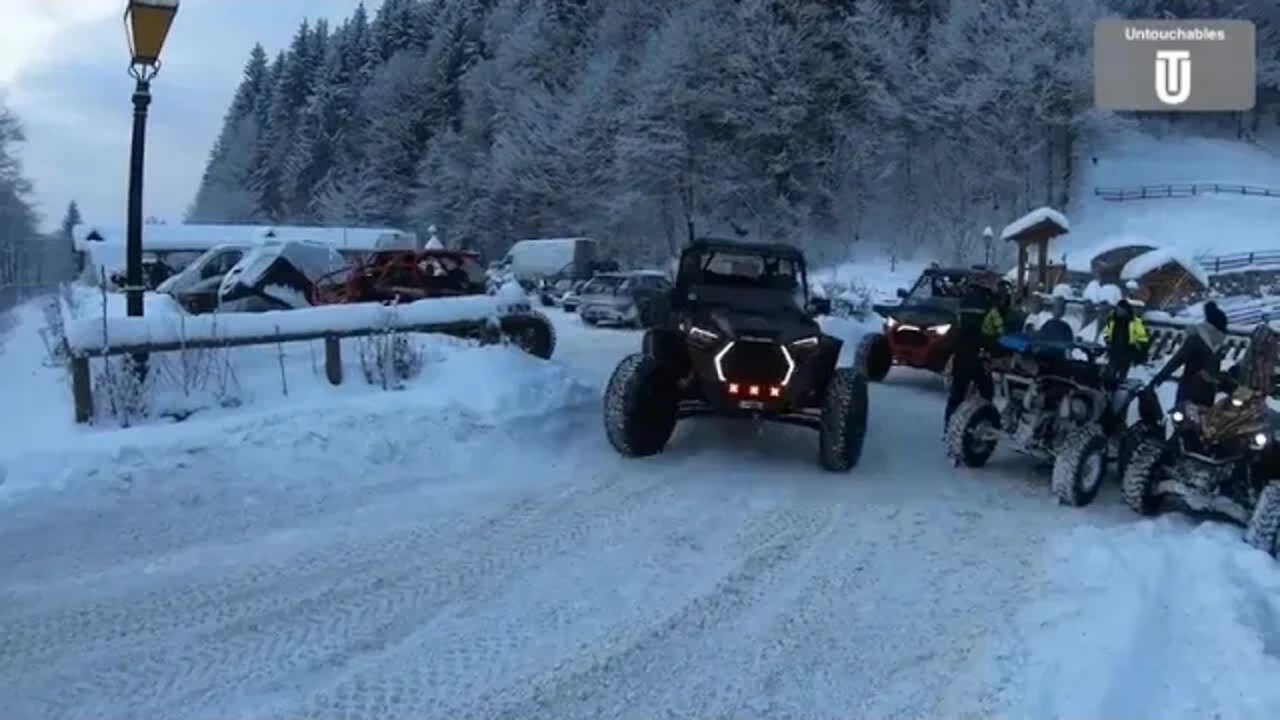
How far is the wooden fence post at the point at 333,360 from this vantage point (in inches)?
400

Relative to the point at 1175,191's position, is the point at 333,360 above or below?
below

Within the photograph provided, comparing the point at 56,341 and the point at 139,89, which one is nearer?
the point at 139,89

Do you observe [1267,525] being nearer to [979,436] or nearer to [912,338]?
[979,436]

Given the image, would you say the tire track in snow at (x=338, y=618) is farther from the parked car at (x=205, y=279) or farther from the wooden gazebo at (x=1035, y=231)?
the wooden gazebo at (x=1035, y=231)

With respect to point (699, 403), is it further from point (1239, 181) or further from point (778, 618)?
point (1239, 181)

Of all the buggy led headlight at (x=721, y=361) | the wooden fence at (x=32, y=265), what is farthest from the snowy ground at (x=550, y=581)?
the wooden fence at (x=32, y=265)

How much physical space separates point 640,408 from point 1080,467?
11.9 feet

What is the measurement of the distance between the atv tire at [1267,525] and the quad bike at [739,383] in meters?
3.29

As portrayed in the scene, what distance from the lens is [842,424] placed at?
9.78m

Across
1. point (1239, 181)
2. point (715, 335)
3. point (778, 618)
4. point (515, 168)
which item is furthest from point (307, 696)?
point (1239, 181)

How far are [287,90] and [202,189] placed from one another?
88.0 ft

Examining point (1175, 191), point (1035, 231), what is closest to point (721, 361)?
point (1035, 231)

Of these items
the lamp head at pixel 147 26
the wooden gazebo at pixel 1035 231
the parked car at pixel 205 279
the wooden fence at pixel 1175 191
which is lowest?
the parked car at pixel 205 279

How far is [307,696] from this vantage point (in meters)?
4.83
